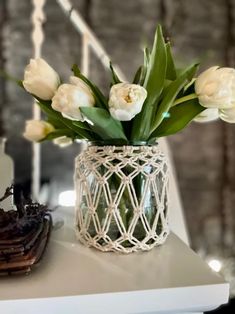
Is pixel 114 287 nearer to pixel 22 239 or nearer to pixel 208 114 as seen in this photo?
pixel 22 239

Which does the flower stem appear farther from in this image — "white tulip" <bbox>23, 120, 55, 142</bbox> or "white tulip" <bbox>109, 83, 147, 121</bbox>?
"white tulip" <bbox>23, 120, 55, 142</bbox>

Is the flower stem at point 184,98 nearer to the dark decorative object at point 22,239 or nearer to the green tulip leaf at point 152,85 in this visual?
the green tulip leaf at point 152,85

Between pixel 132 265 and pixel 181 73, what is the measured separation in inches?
14.6

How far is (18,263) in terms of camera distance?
677 mm

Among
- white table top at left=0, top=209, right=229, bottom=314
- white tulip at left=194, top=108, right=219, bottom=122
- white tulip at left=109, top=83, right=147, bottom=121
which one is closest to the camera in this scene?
white table top at left=0, top=209, right=229, bottom=314

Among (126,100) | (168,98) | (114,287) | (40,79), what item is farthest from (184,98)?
(114,287)

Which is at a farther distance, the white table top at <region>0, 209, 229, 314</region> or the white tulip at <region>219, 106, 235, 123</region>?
the white tulip at <region>219, 106, 235, 123</region>

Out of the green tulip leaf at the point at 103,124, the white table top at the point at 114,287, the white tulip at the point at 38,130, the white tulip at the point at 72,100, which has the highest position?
the white tulip at the point at 72,100

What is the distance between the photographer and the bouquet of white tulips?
0.76m

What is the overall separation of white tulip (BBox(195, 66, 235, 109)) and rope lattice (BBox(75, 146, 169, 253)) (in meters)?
0.14

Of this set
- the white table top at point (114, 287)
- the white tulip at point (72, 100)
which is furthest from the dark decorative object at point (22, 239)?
the white tulip at point (72, 100)

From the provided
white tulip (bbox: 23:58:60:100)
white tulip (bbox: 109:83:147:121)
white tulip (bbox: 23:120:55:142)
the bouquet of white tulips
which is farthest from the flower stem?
white tulip (bbox: 23:120:55:142)

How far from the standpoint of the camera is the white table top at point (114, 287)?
630 millimetres

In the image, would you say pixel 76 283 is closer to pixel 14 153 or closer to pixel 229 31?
pixel 14 153
